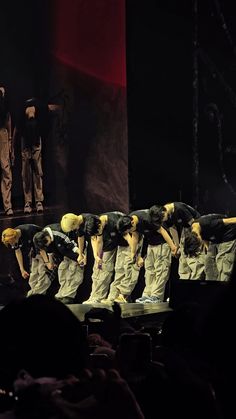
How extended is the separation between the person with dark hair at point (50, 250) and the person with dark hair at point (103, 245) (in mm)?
289

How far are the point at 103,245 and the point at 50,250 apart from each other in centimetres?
68

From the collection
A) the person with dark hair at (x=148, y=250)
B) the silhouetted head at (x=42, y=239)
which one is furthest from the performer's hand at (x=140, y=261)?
the silhouetted head at (x=42, y=239)

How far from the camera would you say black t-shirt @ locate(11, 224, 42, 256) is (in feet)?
32.2

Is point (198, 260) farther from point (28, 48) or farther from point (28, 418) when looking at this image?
point (28, 418)

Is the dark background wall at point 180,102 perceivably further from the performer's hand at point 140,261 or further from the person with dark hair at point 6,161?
the person with dark hair at point 6,161

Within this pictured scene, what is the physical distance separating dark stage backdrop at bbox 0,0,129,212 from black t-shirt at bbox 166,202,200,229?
2.92 feet

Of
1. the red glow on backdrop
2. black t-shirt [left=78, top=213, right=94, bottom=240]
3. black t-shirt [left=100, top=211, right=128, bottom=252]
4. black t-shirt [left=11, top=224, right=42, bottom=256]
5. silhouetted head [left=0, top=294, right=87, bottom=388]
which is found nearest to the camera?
silhouetted head [left=0, top=294, right=87, bottom=388]

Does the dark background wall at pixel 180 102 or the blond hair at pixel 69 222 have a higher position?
the dark background wall at pixel 180 102

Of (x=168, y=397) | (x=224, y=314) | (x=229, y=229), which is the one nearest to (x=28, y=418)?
(x=168, y=397)

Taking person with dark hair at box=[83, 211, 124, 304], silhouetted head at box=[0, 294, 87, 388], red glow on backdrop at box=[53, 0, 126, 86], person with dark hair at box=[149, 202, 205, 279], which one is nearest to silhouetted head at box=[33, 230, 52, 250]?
person with dark hair at box=[83, 211, 124, 304]

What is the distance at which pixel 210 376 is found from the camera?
157 cm

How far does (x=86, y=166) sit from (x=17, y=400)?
8.36 meters

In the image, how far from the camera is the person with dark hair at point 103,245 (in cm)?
929

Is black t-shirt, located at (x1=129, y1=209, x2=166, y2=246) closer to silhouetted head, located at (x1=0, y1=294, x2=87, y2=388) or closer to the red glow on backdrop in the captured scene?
the red glow on backdrop
